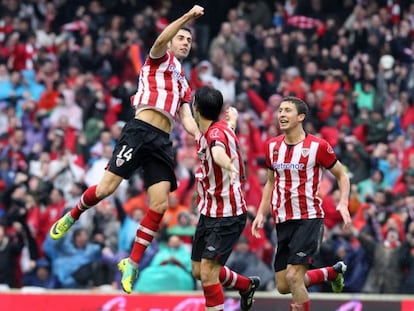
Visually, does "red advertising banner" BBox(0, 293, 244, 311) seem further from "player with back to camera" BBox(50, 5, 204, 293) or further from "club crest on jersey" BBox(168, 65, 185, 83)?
"club crest on jersey" BBox(168, 65, 185, 83)

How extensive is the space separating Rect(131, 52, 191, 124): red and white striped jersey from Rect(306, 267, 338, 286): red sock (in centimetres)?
217

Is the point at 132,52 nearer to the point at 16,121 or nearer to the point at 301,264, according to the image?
the point at 16,121

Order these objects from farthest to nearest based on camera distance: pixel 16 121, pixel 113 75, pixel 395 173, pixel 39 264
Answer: pixel 113 75, pixel 16 121, pixel 395 173, pixel 39 264

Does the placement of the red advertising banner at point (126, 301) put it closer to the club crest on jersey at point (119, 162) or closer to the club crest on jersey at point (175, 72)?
the club crest on jersey at point (119, 162)

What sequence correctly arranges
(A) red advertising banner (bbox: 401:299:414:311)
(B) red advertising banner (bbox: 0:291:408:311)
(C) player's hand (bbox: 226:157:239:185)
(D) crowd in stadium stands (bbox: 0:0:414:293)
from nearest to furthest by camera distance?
(C) player's hand (bbox: 226:157:239:185) < (A) red advertising banner (bbox: 401:299:414:311) < (B) red advertising banner (bbox: 0:291:408:311) < (D) crowd in stadium stands (bbox: 0:0:414:293)

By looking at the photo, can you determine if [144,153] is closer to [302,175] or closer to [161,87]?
[161,87]

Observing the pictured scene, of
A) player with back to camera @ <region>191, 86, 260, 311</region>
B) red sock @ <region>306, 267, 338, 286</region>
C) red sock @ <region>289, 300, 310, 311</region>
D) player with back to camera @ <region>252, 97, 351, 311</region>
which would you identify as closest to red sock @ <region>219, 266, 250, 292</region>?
player with back to camera @ <region>191, 86, 260, 311</region>

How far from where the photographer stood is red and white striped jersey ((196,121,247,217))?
13562 mm

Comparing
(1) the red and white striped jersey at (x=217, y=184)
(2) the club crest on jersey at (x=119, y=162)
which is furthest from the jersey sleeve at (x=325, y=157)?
(2) the club crest on jersey at (x=119, y=162)

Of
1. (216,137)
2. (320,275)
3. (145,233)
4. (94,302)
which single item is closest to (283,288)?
(320,275)

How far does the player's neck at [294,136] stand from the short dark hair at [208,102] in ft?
2.81

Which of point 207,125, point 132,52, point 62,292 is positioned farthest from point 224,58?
point 207,125

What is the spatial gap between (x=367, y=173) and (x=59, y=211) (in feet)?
15.1

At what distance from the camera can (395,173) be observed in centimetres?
2077
